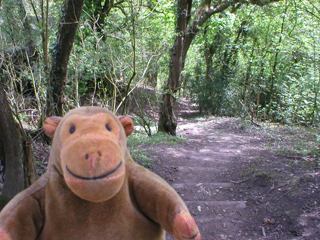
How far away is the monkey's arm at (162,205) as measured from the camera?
51.5 inches

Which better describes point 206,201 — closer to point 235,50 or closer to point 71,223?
point 71,223

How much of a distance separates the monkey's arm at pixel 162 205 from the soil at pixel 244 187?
2082 mm

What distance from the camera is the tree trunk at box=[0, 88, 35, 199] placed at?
8.70 feet

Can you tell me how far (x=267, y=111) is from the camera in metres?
13.2

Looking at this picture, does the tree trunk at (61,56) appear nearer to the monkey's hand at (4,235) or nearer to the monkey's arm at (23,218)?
the monkey's arm at (23,218)

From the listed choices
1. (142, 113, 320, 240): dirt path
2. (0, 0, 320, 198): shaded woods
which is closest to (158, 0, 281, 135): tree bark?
(0, 0, 320, 198): shaded woods

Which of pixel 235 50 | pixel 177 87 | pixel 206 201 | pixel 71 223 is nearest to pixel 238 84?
pixel 235 50

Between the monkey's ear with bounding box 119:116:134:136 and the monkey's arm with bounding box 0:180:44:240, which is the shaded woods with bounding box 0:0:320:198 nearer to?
the monkey's arm with bounding box 0:180:44:240

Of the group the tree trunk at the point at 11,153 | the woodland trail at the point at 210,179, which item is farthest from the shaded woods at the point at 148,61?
the woodland trail at the point at 210,179

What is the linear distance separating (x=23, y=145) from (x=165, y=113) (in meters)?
6.66

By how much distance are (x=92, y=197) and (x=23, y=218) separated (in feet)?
1.45

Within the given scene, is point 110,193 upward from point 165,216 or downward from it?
upward

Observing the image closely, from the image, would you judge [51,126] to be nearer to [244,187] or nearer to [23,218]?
[23,218]

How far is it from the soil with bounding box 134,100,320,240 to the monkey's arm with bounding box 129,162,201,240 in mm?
2082
